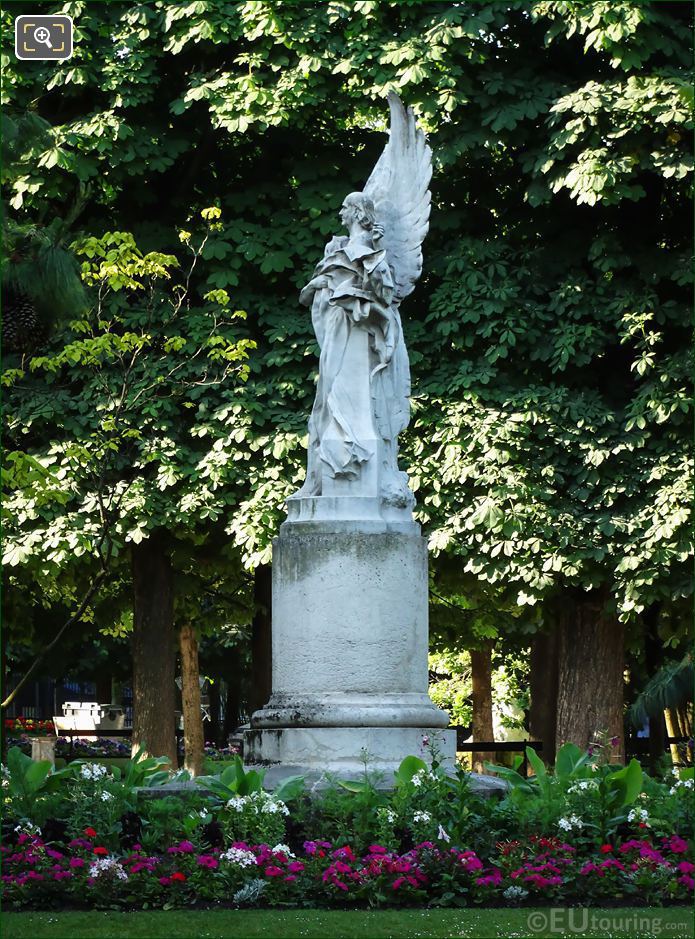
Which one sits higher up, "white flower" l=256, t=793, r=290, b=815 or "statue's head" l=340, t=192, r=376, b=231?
"statue's head" l=340, t=192, r=376, b=231

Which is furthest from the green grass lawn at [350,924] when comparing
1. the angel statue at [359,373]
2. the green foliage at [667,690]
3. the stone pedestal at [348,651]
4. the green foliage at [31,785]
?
the green foliage at [667,690]

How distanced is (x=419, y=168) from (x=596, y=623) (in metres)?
7.75

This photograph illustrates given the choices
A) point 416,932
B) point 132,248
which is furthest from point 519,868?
point 132,248

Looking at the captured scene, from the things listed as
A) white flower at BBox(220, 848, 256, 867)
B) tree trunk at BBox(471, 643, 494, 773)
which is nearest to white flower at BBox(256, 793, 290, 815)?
white flower at BBox(220, 848, 256, 867)

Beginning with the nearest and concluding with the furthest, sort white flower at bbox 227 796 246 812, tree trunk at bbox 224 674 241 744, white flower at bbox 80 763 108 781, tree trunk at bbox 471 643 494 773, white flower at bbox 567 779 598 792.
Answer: white flower at bbox 227 796 246 812
white flower at bbox 567 779 598 792
white flower at bbox 80 763 108 781
tree trunk at bbox 471 643 494 773
tree trunk at bbox 224 674 241 744

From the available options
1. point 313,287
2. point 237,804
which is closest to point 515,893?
point 237,804

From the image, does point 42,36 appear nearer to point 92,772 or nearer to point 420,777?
point 92,772

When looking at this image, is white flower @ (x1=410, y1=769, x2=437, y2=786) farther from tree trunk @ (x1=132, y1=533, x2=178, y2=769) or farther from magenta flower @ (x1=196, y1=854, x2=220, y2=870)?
tree trunk @ (x1=132, y1=533, x2=178, y2=769)

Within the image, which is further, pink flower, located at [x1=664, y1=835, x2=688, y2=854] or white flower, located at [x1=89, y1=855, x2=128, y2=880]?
pink flower, located at [x1=664, y1=835, x2=688, y2=854]

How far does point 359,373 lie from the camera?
12383 millimetres

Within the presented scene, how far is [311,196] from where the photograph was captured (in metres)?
19.3

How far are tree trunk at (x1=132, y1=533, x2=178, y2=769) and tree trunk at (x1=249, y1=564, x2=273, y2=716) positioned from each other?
4.19ft

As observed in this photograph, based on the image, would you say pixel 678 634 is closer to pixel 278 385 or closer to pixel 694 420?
pixel 694 420

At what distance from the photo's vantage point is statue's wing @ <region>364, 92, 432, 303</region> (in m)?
13.1
